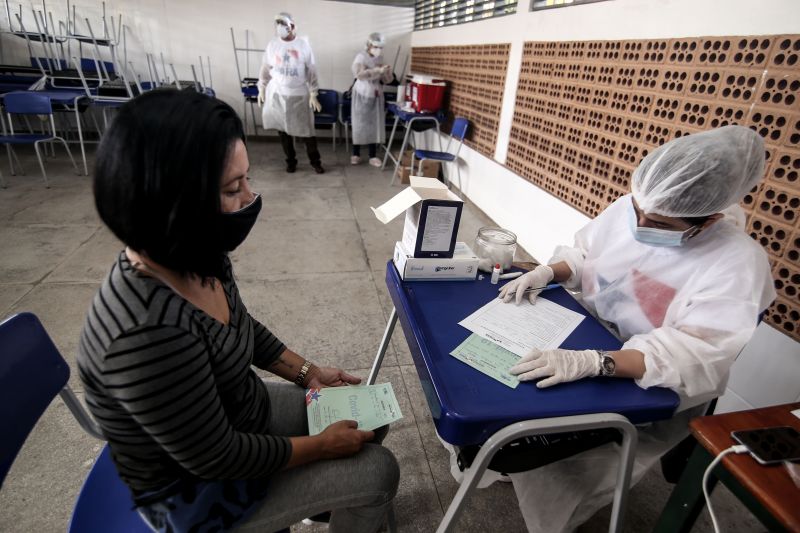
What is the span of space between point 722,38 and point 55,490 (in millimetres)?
2913

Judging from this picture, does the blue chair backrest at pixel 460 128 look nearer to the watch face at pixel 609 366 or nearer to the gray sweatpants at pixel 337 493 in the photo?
the watch face at pixel 609 366

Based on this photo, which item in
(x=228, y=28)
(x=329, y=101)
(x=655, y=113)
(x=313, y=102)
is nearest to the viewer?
(x=655, y=113)

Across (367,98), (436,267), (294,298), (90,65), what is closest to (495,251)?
(436,267)

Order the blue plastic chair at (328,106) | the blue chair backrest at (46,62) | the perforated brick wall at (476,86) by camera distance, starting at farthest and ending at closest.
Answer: the blue chair backrest at (46,62) → the blue plastic chair at (328,106) → the perforated brick wall at (476,86)

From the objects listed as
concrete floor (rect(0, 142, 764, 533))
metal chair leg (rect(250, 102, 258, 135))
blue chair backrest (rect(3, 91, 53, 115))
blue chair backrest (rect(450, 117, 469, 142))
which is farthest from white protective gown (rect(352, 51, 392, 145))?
blue chair backrest (rect(3, 91, 53, 115))

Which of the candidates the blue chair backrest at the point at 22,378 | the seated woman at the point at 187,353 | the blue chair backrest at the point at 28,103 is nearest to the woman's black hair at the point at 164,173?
the seated woman at the point at 187,353

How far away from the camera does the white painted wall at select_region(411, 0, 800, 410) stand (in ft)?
4.63

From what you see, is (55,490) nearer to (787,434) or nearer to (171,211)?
(171,211)

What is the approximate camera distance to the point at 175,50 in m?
5.82

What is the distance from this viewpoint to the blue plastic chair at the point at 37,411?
73cm

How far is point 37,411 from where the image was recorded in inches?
31.5

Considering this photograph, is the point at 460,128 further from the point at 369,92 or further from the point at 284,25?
the point at 284,25

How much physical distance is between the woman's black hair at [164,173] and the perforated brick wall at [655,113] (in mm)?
1769

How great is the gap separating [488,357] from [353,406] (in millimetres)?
364
